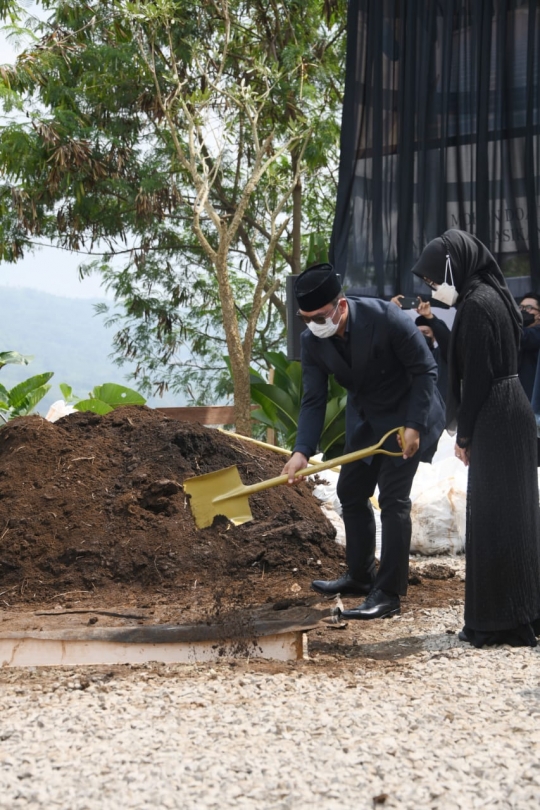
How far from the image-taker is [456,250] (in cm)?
358

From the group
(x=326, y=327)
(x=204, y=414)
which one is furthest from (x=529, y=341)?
(x=204, y=414)

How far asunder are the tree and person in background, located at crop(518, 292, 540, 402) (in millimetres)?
5463

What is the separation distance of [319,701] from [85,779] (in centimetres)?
85

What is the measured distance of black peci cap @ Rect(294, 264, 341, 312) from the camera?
3.97 metres

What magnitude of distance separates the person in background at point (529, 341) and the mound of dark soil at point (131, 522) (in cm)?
164

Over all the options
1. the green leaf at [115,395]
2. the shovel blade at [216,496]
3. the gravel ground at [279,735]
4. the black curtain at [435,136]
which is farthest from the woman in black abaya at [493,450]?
the green leaf at [115,395]

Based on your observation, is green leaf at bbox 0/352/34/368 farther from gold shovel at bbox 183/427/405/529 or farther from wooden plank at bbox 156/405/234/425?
gold shovel at bbox 183/427/405/529

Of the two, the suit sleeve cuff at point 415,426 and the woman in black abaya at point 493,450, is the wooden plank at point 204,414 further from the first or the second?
the woman in black abaya at point 493,450

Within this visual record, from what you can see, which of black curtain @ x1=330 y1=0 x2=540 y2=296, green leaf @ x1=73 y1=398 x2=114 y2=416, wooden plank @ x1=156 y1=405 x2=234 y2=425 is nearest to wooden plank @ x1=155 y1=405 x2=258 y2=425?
wooden plank @ x1=156 y1=405 x2=234 y2=425

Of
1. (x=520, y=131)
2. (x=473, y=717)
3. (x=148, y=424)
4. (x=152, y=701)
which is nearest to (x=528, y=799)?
(x=473, y=717)

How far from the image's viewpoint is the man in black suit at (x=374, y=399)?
161 inches

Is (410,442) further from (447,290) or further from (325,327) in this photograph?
(447,290)

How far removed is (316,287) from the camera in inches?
156

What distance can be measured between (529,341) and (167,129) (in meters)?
9.89
